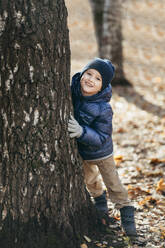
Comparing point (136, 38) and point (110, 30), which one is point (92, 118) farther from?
point (136, 38)

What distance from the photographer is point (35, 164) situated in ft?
9.11

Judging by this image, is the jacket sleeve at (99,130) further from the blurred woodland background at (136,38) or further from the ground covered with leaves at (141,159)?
the blurred woodland background at (136,38)

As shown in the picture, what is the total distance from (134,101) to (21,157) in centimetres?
569

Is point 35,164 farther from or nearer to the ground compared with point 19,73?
nearer to the ground

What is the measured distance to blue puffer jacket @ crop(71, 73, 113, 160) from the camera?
119 inches

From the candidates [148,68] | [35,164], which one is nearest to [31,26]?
[35,164]

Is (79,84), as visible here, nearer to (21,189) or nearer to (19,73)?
(19,73)

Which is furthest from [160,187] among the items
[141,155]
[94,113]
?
[94,113]

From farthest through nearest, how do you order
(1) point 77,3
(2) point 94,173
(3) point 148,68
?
(1) point 77,3 → (3) point 148,68 → (2) point 94,173

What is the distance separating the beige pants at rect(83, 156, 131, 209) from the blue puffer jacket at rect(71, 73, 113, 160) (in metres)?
0.19

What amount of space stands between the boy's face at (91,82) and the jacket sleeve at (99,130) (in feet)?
0.62

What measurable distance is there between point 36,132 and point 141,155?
9.96ft

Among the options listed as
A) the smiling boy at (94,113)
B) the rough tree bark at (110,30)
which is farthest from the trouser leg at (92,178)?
the rough tree bark at (110,30)

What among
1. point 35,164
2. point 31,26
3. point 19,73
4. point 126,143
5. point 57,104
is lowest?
point 126,143
